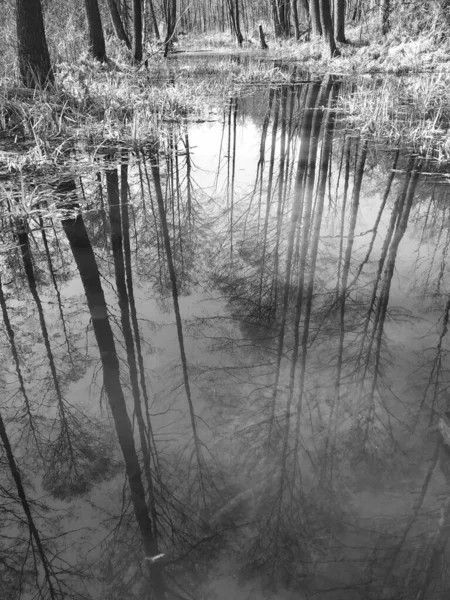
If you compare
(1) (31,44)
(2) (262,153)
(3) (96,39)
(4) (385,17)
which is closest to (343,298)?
(2) (262,153)

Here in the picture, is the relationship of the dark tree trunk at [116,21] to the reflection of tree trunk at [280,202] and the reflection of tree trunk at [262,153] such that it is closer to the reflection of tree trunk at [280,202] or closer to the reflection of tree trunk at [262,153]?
the reflection of tree trunk at [262,153]

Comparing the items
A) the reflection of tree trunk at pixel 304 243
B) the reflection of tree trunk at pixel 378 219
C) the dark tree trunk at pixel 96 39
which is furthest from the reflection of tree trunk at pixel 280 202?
the dark tree trunk at pixel 96 39

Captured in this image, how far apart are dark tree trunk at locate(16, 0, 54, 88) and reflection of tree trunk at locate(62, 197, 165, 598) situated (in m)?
4.84

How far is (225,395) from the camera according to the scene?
2.10 metres

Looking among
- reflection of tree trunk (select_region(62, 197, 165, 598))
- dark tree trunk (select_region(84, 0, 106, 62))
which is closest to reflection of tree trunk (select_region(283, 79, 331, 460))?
reflection of tree trunk (select_region(62, 197, 165, 598))

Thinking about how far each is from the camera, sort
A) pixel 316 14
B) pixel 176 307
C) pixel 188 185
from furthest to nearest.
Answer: pixel 316 14 < pixel 188 185 < pixel 176 307

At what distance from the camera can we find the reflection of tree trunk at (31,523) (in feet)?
4.57

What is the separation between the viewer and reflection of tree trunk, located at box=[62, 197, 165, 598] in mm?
1520

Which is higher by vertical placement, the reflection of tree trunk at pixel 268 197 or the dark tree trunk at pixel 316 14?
the dark tree trunk at pixel 316 14

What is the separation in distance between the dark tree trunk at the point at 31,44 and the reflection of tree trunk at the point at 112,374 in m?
4.84

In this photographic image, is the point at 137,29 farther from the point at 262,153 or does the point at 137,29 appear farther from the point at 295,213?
the point at 295,213

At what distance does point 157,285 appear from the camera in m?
3.06

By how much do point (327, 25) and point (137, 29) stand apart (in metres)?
6.99

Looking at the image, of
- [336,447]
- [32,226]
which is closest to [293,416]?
[336,447]
